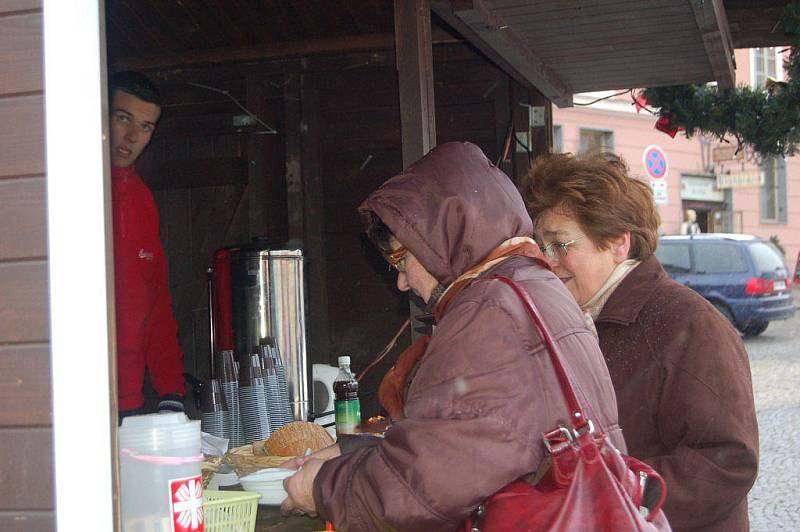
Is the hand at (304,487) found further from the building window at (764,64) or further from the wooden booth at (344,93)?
the building window at (764,64)

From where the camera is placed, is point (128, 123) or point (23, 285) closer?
point (23, 285)

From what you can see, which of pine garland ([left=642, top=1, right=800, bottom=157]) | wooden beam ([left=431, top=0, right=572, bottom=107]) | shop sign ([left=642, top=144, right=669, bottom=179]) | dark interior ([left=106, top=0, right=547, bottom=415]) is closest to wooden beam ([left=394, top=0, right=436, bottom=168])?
wooden beam ([left=431, top=0, right=572, bottom=107])

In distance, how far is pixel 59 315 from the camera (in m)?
1.62

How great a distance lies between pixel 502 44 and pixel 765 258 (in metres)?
11.2

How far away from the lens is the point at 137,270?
371 cm

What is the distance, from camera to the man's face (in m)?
3.62

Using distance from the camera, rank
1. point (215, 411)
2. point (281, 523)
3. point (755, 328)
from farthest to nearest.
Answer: point (755, 328) → point (215, 411) → point (281, 523)

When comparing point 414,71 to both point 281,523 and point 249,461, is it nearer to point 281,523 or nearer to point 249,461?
point 249,461

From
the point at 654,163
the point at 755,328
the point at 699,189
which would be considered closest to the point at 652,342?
the point at 755,328

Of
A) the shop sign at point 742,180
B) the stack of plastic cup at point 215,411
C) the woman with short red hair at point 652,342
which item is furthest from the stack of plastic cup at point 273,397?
the shop sign at point 742,180

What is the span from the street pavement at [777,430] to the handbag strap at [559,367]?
16.8 feet

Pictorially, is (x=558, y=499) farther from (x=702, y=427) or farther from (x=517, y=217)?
(x=702, y=427)

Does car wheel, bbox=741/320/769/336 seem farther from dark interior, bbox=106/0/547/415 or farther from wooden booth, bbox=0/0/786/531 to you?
dark interior, bbox=106/0/547/415

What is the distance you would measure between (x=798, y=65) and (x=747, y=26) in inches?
13.7
